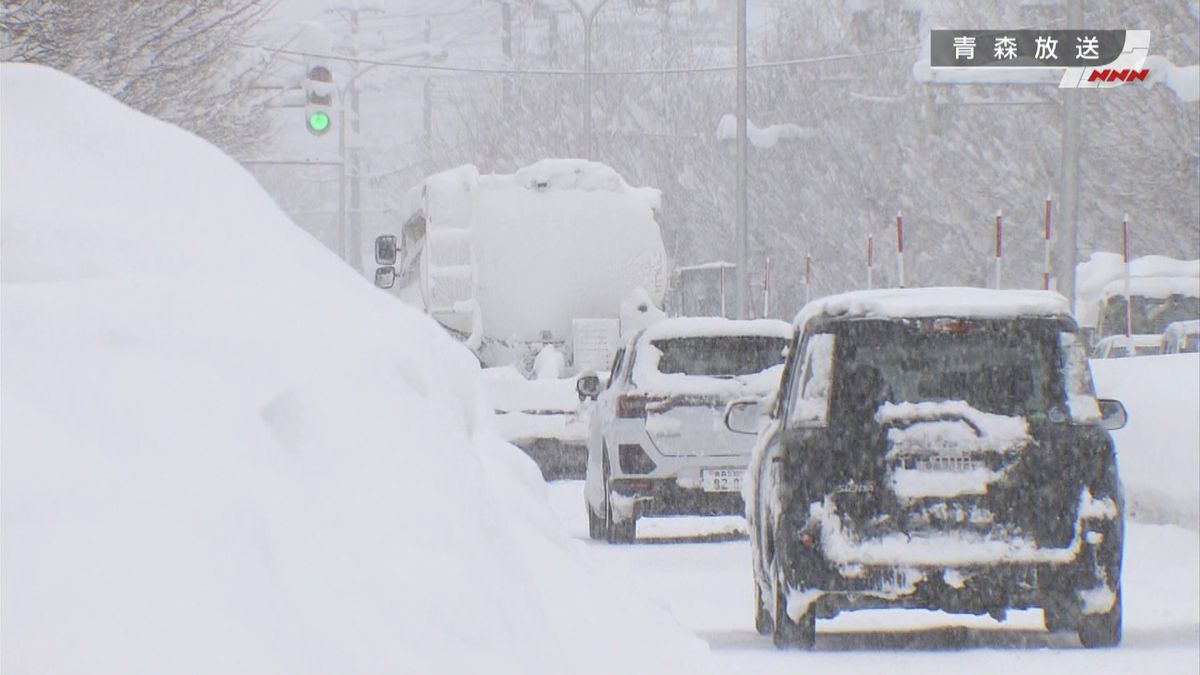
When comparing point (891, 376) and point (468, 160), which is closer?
point (891, 376)

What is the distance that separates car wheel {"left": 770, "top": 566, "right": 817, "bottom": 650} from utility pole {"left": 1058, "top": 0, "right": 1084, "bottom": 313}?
15702mm

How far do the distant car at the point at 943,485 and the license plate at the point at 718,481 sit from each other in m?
5.10

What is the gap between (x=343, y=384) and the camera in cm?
502

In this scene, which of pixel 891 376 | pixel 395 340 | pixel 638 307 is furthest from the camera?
pixel 638 307

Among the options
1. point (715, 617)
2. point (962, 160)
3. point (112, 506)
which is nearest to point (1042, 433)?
point (715, 617)

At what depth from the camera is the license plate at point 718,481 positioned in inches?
599

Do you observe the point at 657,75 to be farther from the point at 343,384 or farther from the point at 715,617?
the point at 343,384

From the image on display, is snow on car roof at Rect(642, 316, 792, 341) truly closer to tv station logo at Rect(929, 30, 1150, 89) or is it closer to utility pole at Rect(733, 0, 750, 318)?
tv station logo at Rect(929, 30, 1150, 89)

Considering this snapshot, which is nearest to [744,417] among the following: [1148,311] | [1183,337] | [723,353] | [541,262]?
[723,353]

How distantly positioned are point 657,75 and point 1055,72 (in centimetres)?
3736

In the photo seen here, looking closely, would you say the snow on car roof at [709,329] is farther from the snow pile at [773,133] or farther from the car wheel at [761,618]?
the snow pile at [773,133]

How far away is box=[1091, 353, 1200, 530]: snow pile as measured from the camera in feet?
47.4

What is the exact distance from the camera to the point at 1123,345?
32156mm

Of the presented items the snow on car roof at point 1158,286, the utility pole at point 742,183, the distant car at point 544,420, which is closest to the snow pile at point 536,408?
the distant car at point 544,420
